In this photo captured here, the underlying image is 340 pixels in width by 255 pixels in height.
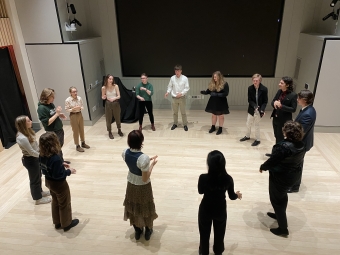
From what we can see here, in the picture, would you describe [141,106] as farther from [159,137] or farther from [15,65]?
[15,65]

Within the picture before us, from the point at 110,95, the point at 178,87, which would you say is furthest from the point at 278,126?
the point at 110,95

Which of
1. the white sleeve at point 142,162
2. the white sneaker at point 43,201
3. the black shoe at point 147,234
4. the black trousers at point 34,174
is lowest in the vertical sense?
the white sneaker at point 43,201

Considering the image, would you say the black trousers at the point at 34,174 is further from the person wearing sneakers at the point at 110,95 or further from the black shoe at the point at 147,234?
the person wearing sneakers at the point at 110,95

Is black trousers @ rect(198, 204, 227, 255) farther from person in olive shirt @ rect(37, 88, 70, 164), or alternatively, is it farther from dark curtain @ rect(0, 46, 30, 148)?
dark curtain @ rect(0, 46, 30, 148)

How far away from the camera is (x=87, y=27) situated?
6.82m

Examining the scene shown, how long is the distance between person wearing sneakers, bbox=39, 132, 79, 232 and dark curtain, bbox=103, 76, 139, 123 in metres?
3.57

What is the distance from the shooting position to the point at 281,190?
2.80m

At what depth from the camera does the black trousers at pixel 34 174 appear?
11.0 feet

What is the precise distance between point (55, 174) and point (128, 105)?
13.1 ft

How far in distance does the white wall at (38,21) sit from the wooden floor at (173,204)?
219cm

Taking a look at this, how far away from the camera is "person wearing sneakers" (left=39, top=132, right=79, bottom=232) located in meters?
2.67

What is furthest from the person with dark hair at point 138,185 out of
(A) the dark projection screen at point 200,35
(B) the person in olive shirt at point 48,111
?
(A) the dark projection screen at point 200,35

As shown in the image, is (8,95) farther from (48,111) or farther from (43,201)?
(43,201)

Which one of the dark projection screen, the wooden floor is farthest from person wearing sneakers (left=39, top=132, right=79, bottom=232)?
the dark projection screen
